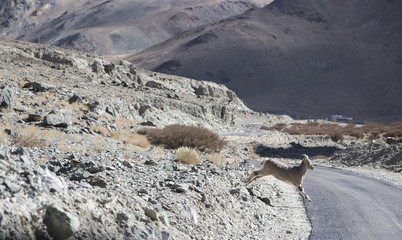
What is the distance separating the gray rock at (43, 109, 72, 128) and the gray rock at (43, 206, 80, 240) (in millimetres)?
14145

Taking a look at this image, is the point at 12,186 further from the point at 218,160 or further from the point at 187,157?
the point at 218,160

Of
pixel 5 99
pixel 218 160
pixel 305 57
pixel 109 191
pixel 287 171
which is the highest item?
pixel 109 191

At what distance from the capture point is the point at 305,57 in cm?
→ 15500

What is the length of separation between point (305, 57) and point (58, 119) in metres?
142

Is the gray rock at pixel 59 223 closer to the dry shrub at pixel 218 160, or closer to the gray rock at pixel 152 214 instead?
the gray rock at pixel 152 214

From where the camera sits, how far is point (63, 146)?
46.0 feet

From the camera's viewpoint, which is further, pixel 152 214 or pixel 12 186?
pixel 152 214

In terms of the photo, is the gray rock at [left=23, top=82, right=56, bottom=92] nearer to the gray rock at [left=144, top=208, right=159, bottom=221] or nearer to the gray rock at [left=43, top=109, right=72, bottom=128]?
the gray rock at [left=43, top=109, right=72, bottom=128]

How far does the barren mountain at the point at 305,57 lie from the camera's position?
Result: 443 ft

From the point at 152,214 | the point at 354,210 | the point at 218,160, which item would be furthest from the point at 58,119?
A: the point at 152,214

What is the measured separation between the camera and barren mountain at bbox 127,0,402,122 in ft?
443

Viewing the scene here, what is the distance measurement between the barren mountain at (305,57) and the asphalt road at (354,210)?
352ft

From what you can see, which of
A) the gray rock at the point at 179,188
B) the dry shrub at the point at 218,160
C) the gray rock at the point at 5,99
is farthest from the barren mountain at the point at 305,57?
the gray rock at the point at 179,188

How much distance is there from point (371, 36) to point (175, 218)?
174 meters
